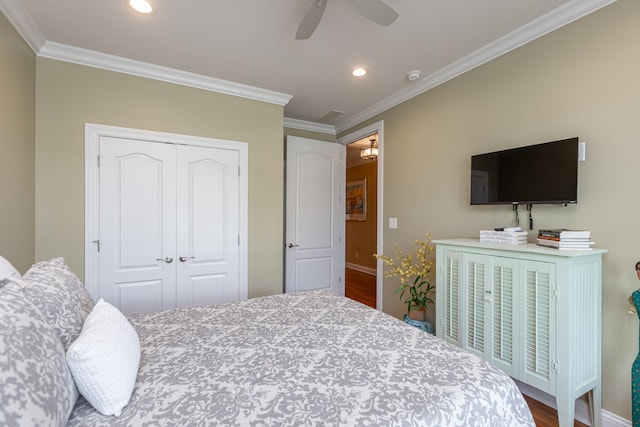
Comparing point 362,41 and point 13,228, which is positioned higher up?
point 362,41

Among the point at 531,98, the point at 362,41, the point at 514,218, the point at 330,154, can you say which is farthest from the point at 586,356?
the point at 330,154

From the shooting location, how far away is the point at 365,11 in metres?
1.57

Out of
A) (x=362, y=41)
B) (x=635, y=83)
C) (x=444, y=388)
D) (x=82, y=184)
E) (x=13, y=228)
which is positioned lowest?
(x=444, y=388)

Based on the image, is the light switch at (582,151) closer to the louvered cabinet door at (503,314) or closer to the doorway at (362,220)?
the louvered cabinet door at (503,314)

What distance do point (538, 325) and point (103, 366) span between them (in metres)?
2.05

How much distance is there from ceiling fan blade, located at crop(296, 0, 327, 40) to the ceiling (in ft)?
0.73

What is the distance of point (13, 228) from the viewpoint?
1.93 meters

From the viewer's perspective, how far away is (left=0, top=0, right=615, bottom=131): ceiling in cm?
184

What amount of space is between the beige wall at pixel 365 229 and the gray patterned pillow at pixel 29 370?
571 centimetres

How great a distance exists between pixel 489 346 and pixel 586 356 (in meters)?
0.48

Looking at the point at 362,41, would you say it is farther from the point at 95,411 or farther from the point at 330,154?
the point at 95,411

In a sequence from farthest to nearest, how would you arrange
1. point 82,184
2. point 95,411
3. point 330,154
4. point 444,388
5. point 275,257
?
point 330,154 < point 275,257 < point 82,184 < point 444,388 < point 95,411

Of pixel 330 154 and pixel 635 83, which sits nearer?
pixel 635 83

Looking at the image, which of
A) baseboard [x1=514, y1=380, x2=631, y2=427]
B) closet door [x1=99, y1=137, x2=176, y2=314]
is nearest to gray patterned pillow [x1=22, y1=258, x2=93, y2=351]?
closet door [x1=99, y1=137, x2=176, y2=314]
